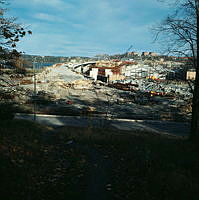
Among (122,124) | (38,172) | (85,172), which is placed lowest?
(122,124)

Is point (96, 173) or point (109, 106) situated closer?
point (96, 173)

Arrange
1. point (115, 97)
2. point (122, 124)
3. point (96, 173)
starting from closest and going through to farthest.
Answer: point (96, 173), point (122, 124), point (115, 97)

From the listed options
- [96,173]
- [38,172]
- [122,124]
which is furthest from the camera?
[122,124]

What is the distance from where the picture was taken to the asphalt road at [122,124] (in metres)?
20.7

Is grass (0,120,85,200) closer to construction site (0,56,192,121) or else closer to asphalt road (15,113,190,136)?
construction site (0,56,192,121)

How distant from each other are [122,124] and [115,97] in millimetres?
23069

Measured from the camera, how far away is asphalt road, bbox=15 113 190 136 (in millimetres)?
20703

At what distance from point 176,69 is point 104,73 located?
71284 mm

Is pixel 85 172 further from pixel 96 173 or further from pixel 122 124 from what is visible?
pixel 122 124

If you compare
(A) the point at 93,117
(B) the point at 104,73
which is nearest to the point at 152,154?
(A) the point at 93,117

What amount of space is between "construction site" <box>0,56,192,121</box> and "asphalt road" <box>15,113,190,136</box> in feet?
6.84

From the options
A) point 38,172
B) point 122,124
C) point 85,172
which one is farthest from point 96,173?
point 122,124

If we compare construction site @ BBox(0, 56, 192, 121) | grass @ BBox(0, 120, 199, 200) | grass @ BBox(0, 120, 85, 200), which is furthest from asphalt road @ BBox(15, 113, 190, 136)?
grass @ BBox(0, 120, 85, 200)

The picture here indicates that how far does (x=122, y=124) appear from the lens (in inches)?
872
